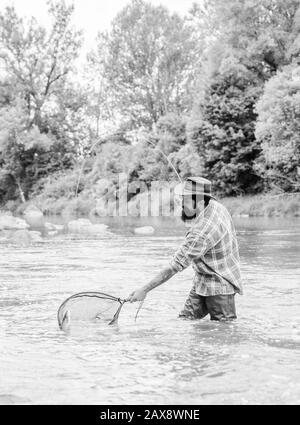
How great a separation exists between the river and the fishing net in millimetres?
95

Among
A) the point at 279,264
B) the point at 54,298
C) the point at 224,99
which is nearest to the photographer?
the point at 54,298

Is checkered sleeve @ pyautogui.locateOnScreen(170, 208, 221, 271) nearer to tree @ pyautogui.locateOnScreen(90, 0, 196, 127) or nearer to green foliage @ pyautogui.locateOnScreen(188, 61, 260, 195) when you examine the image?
green foliage @ pyautogui.locateOnScreen(188, 61, 260, 195)

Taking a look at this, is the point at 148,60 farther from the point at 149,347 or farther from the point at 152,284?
the point at 149,347

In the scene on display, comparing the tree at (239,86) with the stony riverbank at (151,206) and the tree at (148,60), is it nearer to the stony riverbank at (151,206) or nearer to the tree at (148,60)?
the stony riverbank at (151,206)

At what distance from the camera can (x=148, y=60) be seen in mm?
48781

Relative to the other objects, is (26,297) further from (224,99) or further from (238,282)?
(224,99)

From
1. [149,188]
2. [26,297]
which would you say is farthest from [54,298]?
[149,188]

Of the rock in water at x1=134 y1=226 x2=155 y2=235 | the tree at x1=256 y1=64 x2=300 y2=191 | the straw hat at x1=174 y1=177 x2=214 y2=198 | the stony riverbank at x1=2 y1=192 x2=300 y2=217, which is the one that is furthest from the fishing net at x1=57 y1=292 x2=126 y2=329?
the stony riverbank at x1=2 y1=192 x2=300 y2=217

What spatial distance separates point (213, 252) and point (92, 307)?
140 centimetres

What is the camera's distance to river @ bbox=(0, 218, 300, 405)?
4.68 metres

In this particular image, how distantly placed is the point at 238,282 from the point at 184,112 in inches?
1646

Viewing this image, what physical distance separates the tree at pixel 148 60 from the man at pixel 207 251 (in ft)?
138

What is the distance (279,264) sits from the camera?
12617 millimetres

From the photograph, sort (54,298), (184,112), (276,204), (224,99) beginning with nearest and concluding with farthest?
(54,298) → (276,204) → (224,99) → (184,112)
